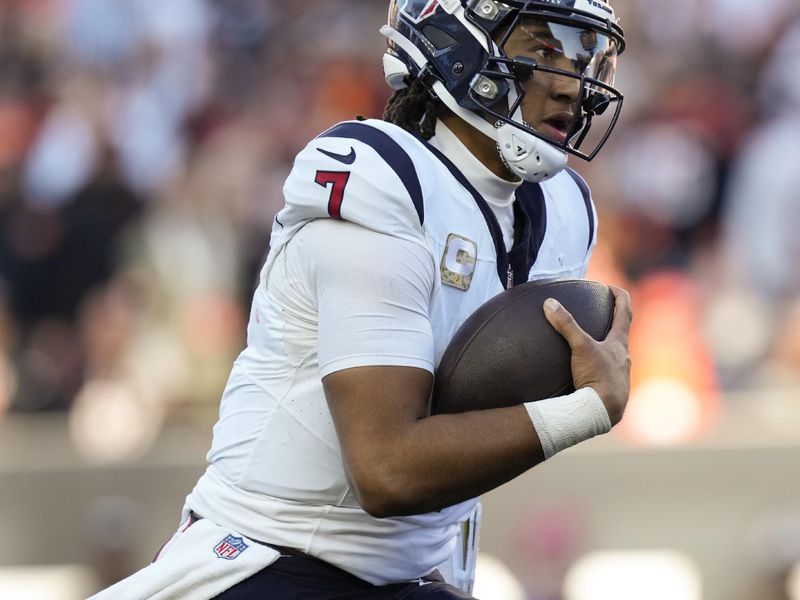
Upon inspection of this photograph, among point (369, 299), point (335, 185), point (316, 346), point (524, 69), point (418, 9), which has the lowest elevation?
point (316, 346)

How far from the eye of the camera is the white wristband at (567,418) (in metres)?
2.66

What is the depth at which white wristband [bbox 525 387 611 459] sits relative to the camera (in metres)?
2.66

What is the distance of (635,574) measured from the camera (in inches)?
243

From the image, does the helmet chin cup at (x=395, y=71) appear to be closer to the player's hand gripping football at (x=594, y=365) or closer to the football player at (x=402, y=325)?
the football player at (x=402, y=325)

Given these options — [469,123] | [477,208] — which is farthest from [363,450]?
[469,123]

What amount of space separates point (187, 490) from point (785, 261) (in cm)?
297

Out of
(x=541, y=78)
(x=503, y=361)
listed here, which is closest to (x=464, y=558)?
(x=503, y=361)

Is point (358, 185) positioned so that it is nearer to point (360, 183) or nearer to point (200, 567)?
point (360, 183)

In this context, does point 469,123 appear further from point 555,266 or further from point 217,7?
point 217,7

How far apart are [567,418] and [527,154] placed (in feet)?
1.83

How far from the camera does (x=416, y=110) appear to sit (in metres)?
3.17

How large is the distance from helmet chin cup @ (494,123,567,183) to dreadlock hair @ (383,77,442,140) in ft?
0.72

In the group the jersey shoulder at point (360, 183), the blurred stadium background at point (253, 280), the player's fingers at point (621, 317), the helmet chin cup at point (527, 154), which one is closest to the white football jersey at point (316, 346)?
the jersey shoulder at point (360, 183)

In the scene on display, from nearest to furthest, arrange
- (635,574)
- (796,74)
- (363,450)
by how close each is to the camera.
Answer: (363,450) → (635,574) → (796,74)
